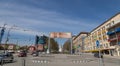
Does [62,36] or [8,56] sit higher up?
[62,36]

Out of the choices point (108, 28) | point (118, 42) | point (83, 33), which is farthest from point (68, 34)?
point (83, 33)

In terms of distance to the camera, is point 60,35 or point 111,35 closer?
point 111,35

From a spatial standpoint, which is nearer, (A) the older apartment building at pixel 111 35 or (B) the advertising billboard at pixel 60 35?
(A) the older apartment building at pixel 111 35

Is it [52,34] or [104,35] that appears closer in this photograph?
[104,35]

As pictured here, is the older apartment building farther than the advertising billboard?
No

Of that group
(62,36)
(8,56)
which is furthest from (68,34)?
(8,56)

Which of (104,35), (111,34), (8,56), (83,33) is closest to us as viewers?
(8,56)

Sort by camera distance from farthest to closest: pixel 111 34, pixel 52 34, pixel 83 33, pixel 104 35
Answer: pixel 83 33
pixel 52 34
pixel 104 35
pixel 111 34

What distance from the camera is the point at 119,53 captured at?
69500mm

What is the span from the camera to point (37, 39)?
102625mm

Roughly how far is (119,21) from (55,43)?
7352cm

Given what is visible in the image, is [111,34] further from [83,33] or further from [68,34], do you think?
[83,33]

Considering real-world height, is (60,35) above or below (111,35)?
above

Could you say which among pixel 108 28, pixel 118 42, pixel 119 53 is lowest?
pixel 119 53
